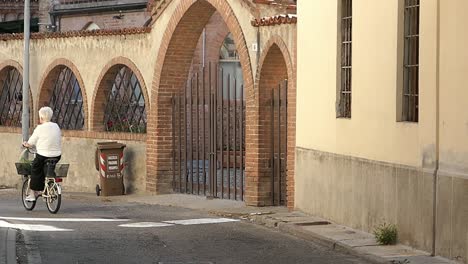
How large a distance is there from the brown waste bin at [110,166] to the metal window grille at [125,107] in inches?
47.1

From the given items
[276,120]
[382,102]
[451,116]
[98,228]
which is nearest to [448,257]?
[451,116]

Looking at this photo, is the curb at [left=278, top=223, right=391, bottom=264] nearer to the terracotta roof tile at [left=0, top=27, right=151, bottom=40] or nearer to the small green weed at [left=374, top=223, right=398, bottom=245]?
the small green weed at [left=374, top=223, right=398, bottom=245]

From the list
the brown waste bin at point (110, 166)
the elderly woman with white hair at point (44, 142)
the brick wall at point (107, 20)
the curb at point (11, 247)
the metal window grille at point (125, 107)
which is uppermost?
the brick wall at point (107, 20)

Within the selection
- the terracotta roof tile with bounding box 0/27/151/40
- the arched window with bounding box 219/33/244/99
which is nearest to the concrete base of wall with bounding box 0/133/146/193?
the terracotta roof tile with bounding box 0/27/151/40

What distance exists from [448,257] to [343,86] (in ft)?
14.8

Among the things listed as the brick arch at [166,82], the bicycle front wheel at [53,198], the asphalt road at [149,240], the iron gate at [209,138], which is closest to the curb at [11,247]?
the asphalt road at [149,240]

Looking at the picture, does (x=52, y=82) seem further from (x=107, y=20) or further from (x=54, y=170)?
(x=54, y=170)

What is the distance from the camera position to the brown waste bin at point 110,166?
928 inches

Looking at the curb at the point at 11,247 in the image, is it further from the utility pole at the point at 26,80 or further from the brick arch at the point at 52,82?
the utility pole at the point at 26,80

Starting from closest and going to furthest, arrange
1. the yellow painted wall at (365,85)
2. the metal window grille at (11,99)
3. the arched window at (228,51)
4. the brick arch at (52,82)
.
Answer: the yellow painted wall at (365,85) → the brick arch at (52,82) → the metal window grille at (11,99) → the arched window at (228,51)

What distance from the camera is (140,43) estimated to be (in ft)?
78.5

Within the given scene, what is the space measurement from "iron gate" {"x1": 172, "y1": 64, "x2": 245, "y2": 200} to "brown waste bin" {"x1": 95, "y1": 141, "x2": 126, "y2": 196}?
1.35 m

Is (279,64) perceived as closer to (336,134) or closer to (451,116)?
(336,134)

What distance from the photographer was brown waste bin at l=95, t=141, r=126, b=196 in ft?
77.4
